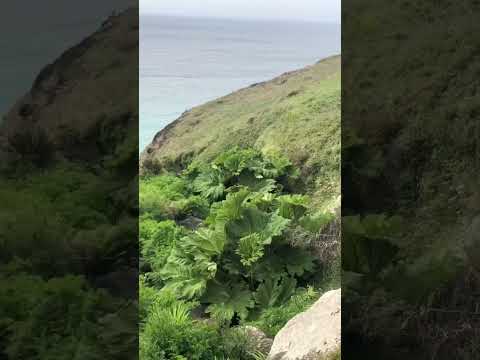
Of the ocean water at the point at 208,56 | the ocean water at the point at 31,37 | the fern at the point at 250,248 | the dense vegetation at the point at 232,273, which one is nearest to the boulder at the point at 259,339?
the dense vegetation at the point at 232,273

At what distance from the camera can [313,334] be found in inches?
138

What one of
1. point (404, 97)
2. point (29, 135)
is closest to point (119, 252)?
point (29, 135)

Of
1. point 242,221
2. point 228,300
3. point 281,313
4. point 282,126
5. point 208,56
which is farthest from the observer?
point 208,56

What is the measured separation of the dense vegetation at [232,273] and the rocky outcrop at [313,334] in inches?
18.1

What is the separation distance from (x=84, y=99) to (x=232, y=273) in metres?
2.41

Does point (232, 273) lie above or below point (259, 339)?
above

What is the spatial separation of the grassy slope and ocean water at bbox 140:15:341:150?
0.21 meters

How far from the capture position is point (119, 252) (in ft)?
9.75

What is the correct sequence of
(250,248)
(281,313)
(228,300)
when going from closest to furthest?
1. (281,313)
2. (228,300)
3. (250,248)

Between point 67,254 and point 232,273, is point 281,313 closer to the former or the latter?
point 232,273

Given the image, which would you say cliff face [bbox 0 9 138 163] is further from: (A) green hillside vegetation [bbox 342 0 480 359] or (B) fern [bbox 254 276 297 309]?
(B) fern [bbox 254 276 297 309]

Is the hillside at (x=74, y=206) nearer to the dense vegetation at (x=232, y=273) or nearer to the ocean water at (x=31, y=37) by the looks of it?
the ocean water at (x=31, y=37)

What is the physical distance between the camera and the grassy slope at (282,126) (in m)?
6.52

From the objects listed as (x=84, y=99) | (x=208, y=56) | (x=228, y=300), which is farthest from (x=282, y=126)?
(x=84, y=99)
